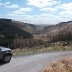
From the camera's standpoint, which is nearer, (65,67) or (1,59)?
(65,67)

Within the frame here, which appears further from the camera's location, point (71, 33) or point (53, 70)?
point (71, 33)

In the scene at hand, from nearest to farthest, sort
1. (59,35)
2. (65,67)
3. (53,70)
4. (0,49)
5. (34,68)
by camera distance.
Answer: (53,70) < (65,67) < (34,68) < (0,49) < (59,35)

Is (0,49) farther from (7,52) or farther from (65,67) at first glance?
(65,67)

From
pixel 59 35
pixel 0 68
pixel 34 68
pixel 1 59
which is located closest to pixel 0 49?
pixel 1 59

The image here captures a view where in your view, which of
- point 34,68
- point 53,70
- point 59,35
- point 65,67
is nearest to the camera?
point 53,70

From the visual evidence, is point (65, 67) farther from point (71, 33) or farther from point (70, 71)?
point (71, 33)

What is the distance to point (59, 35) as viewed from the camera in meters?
100

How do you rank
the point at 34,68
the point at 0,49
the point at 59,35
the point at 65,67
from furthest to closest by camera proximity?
the point at 59,35
the point at 0,49
the point at 34,68
the point at 65,67

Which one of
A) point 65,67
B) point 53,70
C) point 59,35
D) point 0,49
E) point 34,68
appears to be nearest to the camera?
point 53,70

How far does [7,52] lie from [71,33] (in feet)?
289

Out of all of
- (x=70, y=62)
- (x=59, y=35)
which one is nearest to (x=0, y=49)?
(x=70, y=62)

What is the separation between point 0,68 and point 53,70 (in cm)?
412

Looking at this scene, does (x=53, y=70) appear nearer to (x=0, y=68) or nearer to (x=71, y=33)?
(x=0, y=68)

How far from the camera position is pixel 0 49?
59.0 ft
